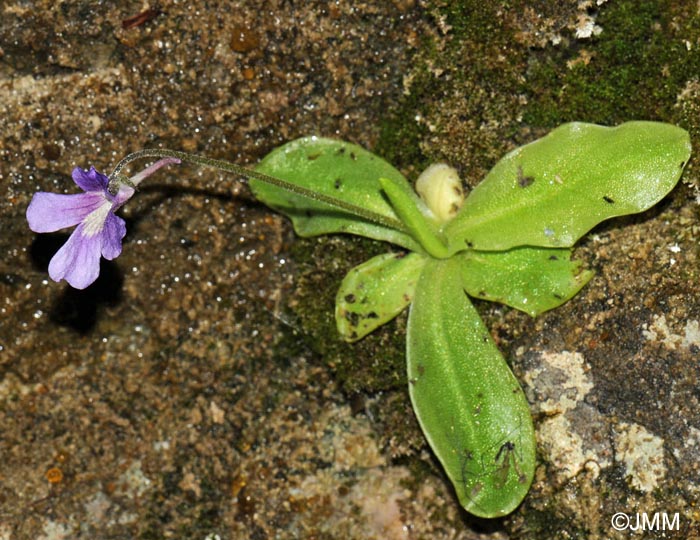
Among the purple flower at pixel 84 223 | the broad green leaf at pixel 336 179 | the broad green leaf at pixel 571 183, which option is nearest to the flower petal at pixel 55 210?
the purple flower at pixel 84 223

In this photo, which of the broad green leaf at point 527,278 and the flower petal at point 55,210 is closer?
the flower petal at point 55,210

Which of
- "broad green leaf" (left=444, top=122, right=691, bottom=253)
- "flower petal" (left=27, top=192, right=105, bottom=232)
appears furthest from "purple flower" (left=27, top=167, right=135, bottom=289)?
"broad green leaf" (left=444, top=122, right=691, bottom=253)

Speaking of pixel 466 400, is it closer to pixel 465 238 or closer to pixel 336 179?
pixel 465 238

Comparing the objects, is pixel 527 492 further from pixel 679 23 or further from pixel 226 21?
pixel 226 21

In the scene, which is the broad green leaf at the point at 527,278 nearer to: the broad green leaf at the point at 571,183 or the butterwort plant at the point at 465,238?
the butterwort plant at the point at 465,238

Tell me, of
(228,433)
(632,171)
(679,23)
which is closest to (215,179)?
(228,433)

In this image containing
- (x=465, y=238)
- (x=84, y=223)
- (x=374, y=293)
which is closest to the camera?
(x=84, y=223)

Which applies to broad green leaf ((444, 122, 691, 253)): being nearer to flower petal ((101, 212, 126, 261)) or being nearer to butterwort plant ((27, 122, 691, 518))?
butterwort plant ((27, 122, 691, 518))

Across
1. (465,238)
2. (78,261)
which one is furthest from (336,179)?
(78,261)
